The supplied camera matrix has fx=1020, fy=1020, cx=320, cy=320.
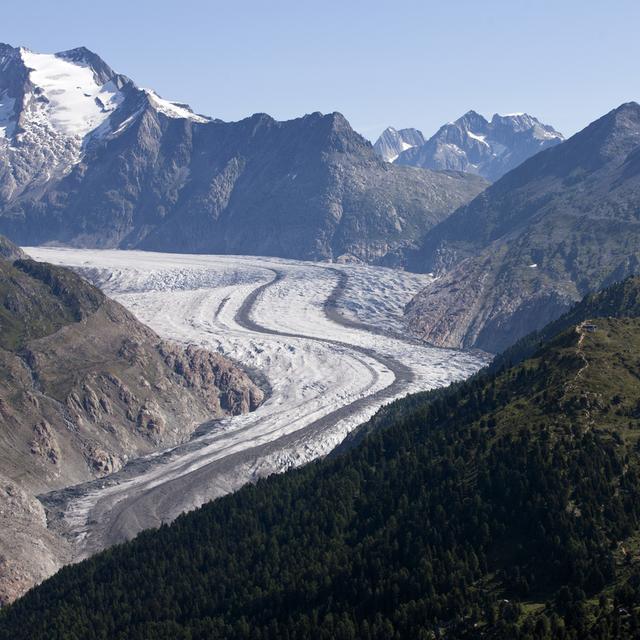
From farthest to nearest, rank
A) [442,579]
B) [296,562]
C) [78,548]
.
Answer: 1. [78,548]
2. [296,562]
3. [442,579]

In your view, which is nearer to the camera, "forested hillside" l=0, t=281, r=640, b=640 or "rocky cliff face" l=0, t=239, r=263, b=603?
"forested hillside" l=0, t=281, r=640, b=640

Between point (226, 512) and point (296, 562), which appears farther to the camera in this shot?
point (226, 512)

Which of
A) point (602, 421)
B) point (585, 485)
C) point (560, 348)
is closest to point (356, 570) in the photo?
point (585, 485)

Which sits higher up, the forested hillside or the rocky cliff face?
Result: the rocky cliff face

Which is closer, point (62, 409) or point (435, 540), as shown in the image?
point (435, 540)

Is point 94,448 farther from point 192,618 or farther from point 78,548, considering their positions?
point 192,618
